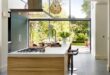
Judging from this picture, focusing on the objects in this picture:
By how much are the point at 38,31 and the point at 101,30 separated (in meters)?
5.63

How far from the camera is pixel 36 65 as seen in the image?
4.36m

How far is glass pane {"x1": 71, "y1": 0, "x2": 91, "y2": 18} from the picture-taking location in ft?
54.6

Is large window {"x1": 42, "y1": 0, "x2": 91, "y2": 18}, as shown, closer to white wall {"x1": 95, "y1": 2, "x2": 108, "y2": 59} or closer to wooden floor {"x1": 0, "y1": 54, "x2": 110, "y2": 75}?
white wall {"x1": 95, "y1": 2, "x2": 108, "y2": 59}

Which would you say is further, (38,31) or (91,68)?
(38,31)

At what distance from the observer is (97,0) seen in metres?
12.2

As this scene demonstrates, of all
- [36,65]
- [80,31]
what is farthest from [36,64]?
[80,31]

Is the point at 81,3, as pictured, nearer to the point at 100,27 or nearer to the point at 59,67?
the point at 100,27

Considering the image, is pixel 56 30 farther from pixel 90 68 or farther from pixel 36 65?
pixel 36 65

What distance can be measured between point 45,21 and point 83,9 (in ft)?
9.32

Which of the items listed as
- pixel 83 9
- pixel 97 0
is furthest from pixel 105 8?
pixel 83 9

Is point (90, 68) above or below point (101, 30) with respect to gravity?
below

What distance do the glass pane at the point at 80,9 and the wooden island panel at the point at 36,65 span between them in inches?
498

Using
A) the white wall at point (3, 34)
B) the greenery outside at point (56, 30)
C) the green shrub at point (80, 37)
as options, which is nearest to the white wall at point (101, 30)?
the greenery outside at point (56, 30)

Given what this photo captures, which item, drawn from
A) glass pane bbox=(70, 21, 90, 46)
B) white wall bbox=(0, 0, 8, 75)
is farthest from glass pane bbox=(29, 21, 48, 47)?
white wall bbox=(0, 0, 8, 75)
